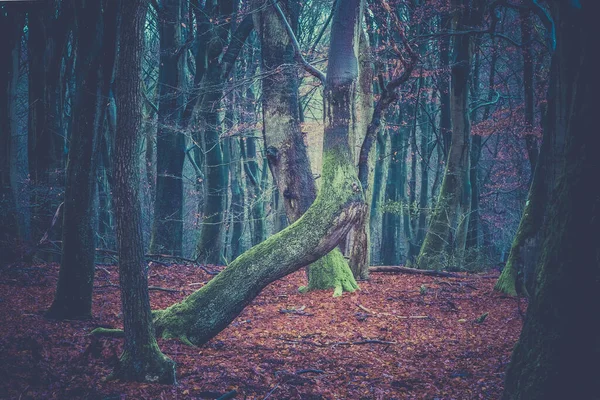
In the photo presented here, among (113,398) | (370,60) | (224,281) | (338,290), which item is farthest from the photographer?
(370,60)

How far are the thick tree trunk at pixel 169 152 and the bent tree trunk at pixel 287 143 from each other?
5050 mm

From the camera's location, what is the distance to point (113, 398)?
12.0 ft

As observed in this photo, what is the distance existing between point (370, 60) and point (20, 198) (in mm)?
8337

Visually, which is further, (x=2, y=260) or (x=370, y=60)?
(x=370, y=60)

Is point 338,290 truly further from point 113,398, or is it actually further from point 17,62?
point 17,62

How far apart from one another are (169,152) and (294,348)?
9372 millimetres

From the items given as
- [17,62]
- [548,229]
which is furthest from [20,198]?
[548,229]

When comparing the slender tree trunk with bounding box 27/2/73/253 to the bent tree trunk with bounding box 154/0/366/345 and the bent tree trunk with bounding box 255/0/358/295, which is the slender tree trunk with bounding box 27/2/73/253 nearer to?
the bent tree trunk with bounding box 255/0/358/295

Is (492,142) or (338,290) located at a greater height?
(492,142)

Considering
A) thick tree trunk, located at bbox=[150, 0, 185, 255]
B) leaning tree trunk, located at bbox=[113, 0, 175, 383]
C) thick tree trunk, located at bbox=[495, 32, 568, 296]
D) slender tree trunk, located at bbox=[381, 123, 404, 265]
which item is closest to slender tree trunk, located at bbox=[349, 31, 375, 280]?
thick tree trunk, located at bbox=[495, 32, 568, 296]

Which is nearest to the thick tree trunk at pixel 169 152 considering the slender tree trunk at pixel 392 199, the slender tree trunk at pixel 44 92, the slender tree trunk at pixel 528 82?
the slender tree trunk at pixel 44 92

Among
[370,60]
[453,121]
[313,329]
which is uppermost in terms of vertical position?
[370,60]

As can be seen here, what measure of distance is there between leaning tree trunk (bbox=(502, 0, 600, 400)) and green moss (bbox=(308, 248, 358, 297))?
5.35m

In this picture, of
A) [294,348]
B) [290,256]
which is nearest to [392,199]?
[294,348]
